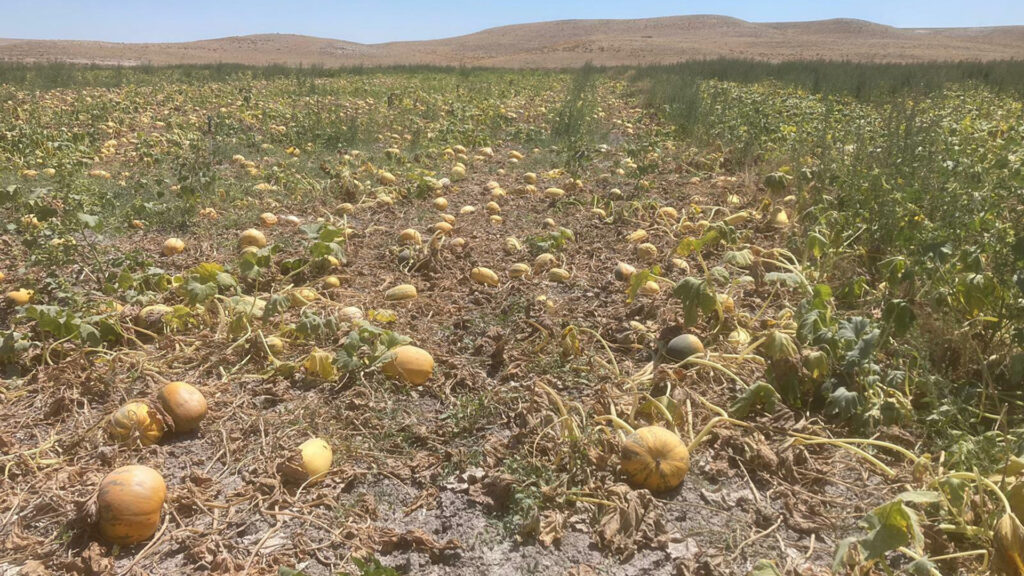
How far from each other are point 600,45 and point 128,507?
229 feet

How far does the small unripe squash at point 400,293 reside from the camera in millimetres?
4141

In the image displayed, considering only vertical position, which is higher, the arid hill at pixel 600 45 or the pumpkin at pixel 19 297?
the arid hill at pixel 600 45

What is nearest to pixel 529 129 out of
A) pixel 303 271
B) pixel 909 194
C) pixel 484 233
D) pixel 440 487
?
pixel 484 233

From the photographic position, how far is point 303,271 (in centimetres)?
450

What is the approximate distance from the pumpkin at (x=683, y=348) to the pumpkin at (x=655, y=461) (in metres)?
0.83

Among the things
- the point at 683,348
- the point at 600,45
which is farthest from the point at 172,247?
the point at 600,45

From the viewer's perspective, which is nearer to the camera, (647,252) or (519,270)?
(519,270)

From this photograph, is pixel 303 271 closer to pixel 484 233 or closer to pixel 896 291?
pixel 484 233

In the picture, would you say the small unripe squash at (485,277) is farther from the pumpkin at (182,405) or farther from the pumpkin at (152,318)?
the pumpkin at (182,405)

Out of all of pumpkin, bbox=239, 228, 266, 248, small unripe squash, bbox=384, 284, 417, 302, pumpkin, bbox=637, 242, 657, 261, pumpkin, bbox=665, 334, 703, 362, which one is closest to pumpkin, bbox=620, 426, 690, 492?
pumpkin, bbox=665, 334, 703, 362

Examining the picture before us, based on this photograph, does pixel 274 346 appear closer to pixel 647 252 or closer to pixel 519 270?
pixel 519 270

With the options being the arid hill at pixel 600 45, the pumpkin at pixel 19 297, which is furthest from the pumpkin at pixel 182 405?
the arid hill at pixel 600 45

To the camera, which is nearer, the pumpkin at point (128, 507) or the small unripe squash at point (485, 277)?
the pumpkin at point (128, 507)

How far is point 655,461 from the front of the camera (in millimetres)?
2410
